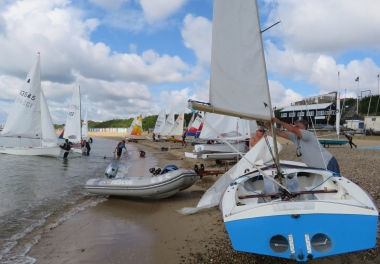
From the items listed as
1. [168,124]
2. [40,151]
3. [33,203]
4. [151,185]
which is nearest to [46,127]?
[40,151]

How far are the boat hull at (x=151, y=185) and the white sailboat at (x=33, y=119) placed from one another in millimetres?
14811

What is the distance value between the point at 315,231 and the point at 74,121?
82.8 feet

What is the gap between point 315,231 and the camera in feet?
9.98

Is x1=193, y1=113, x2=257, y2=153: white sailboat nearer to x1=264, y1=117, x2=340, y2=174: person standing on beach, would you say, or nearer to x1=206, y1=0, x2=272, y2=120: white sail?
x1=264, y1=117, x2=340, y2=174: person standing on beach

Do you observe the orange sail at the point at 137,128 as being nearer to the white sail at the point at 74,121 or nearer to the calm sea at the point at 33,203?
the white sail at the point at 74,121

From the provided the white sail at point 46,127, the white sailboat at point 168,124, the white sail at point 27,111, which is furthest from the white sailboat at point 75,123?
the white sailboat at point 168,124

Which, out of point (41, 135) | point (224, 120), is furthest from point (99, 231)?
point (41, 135)

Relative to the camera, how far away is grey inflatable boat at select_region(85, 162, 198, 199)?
7.81 m

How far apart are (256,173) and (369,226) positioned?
2227 millimetres

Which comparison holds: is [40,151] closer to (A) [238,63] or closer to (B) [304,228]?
(A) [238,63]

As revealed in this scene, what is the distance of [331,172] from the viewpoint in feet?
14.9

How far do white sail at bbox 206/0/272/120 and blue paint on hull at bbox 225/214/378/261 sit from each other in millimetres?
1707

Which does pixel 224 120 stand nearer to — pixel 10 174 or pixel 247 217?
pixel 10 174

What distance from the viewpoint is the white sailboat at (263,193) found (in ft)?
9.96
